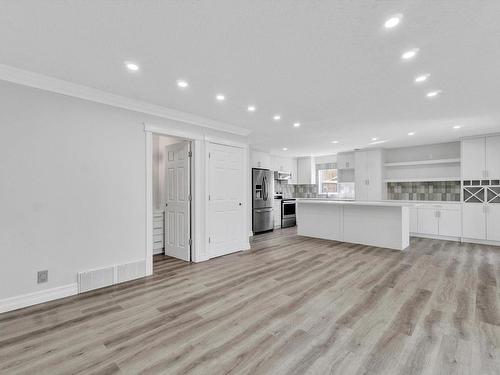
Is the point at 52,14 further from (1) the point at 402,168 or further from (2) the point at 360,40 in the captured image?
(1) the point at 402,168

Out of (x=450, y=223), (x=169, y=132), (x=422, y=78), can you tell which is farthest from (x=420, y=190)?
(x=169, y=132)

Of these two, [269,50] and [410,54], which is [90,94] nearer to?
[269,50]

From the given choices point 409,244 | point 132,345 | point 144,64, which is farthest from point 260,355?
point 409,244

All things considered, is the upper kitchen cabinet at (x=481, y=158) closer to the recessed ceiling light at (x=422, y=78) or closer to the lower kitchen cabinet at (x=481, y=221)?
the lower kitchen cabinet at (x=481, y=221)

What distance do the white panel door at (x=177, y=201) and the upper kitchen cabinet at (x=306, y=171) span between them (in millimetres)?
5456

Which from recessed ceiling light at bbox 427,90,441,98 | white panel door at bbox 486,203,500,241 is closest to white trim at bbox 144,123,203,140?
recessed ceiling light at bbox 427,90,441,98

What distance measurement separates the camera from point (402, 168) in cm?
714

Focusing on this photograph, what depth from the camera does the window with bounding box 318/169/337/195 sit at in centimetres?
882

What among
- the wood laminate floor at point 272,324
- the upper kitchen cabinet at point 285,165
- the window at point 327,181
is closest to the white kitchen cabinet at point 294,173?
the upper kitchen cabinet at point 285,165

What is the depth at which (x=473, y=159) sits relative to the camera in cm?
562

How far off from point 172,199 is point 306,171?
5.55 m

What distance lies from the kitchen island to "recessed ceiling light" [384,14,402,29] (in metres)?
3.77

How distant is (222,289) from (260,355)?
1299 mm

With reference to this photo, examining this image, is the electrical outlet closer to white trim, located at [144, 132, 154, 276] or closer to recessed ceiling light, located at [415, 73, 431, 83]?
white trim, located at [144, 132, 154, 276]
